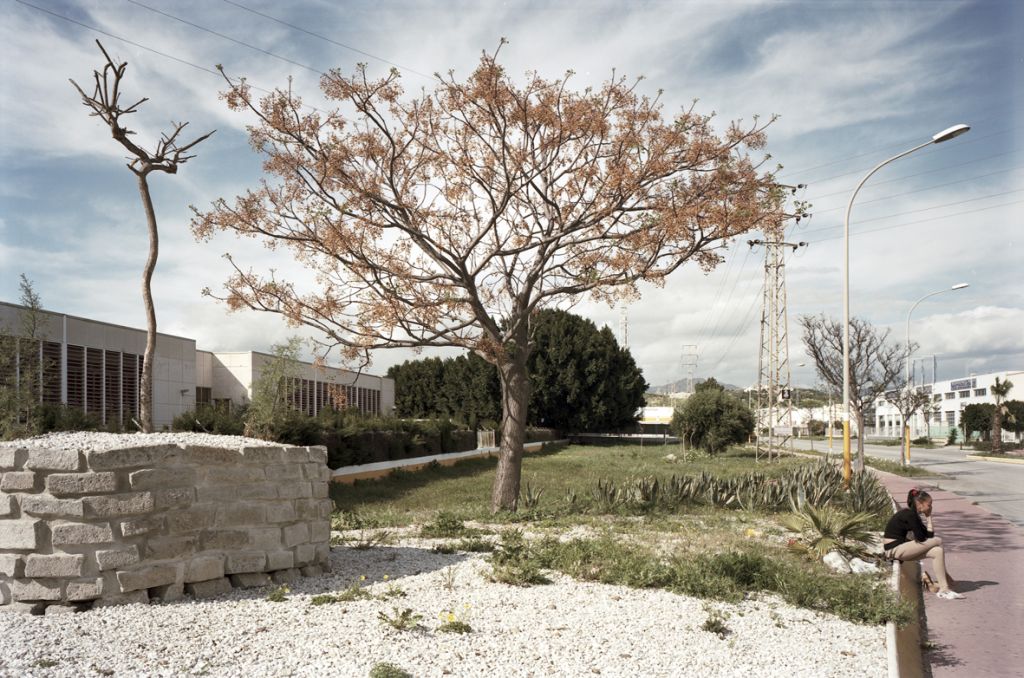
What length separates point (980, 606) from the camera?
26.0 feet

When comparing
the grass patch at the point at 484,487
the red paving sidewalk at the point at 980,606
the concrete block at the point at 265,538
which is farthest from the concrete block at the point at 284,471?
the red paving sidewalk at the point at 980,606

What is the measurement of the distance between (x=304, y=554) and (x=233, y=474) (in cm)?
117

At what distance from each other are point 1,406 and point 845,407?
17.2 m

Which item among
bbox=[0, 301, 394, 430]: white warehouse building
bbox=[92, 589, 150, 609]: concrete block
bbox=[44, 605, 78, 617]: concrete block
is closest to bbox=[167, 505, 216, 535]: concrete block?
bbox=[92, 589, 150, 609]: concrete block

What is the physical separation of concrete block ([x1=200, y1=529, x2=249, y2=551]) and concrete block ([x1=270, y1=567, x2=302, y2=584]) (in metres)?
0.51

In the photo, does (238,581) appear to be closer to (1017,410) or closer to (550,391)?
(550,391)

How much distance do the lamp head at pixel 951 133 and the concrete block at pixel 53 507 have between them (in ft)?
58.1

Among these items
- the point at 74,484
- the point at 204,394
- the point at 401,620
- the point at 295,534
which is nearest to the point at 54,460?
the point at 74,484

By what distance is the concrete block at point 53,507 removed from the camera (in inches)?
214

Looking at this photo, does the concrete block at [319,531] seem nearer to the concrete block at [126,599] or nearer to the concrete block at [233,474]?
the concrete block at [233,474]

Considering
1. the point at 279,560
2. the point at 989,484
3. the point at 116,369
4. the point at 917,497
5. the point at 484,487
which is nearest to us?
the point at 279,560

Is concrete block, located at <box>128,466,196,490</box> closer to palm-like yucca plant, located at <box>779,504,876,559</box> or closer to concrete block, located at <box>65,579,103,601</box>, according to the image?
concrete block, located at <box>65,579,103,601</box>

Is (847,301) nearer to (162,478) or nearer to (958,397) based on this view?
(162,478)

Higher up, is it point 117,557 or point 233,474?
point 233,474
